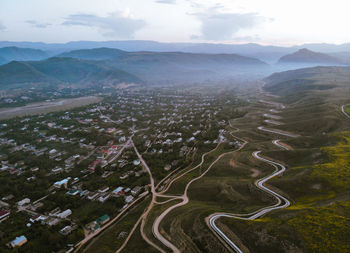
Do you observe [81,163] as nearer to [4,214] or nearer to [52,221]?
[4,214]

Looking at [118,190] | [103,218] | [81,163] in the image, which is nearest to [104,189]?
[118,190]

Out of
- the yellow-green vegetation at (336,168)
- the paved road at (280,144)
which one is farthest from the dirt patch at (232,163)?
the paved road at (280,144)

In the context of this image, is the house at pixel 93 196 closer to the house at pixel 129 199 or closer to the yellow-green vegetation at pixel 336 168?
the house at pixel 129 199

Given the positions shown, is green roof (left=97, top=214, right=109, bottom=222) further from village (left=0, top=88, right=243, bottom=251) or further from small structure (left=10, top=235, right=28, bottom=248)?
small structure (left=10, top=235, right=28, bottom=248)

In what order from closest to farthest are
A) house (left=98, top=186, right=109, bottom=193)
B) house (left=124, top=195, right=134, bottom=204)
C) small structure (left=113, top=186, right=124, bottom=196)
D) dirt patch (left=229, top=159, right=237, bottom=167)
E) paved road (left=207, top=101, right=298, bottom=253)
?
paved road (left=207, top=101, right=298, bottom=253), house (left=124, top=195, right=134, bottom=204), small structure (left=113, top=186, right=124, bottom=196), house (left=98, top=186, right=109, bottom=193), dirt patch (left=229, top=159, right=237, bottom=167)

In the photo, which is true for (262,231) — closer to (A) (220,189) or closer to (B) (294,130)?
(A) (220,189)

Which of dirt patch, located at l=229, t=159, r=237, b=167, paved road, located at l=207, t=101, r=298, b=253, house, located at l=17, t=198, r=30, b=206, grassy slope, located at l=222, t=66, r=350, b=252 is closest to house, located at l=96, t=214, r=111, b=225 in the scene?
house, located at l=17, t=198, r=30, b=206
